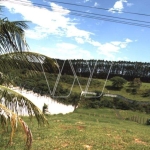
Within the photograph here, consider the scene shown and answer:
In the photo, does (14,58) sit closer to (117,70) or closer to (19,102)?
(19,102)

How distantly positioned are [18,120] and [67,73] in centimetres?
4823

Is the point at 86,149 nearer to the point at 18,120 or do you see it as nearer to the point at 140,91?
the point at 18,120

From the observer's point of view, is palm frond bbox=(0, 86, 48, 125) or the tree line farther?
the tree line

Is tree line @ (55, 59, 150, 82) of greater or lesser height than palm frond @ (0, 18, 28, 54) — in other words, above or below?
above

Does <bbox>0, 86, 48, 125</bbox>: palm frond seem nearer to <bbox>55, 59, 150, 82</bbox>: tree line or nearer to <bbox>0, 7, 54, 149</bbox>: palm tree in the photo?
<bbox>0, 7, 54, 149</bbox>: palm tree

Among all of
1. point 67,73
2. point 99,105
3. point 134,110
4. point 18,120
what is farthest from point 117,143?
point 67,73

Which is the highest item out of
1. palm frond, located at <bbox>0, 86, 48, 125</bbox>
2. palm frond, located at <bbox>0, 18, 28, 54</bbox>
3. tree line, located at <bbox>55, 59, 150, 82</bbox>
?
tree line, located at <bbox>55, 59, 150, 82</bbox>

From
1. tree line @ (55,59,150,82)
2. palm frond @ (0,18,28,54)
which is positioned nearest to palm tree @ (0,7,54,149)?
palm frond @ (0,18,28,54)

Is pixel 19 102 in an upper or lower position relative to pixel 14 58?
lower

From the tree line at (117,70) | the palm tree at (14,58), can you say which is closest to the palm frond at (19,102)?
the palm tree at (14,58)

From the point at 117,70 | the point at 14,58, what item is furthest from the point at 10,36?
the point at 117,70

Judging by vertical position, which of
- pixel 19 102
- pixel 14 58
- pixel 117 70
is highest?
pixel 117 70

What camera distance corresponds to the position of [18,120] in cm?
373

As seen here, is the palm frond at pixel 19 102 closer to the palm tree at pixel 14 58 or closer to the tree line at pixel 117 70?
the palm tree at pixel 14 58
